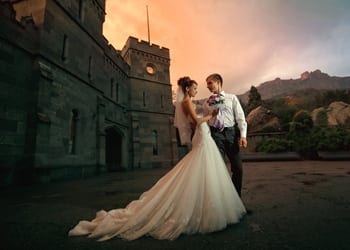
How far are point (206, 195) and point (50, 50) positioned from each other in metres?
9.13

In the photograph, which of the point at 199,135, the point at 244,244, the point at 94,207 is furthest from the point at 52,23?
the point at 244,244

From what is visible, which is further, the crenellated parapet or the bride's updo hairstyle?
the crenellated parapet

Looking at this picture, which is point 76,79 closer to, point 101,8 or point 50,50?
point 50,50

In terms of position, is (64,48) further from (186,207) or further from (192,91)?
(186,207)

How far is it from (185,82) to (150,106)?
15417 millimetres

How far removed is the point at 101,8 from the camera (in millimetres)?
12773

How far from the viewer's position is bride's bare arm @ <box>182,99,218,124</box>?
275cm

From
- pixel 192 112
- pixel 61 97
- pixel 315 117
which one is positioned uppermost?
pixel 315 117

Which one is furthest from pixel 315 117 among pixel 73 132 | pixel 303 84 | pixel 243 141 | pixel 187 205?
pixel 303 84

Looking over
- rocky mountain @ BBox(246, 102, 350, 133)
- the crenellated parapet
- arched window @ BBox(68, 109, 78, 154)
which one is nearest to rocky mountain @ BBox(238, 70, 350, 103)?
rocky mountain @ BBox(246, 102, 350, 133)

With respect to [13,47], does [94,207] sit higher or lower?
lower

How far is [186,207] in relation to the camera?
226 centimetres

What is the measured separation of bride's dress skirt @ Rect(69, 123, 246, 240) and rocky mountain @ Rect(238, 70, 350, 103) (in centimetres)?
10007

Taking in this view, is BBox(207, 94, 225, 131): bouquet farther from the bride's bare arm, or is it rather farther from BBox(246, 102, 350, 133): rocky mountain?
BBox(246, 102, 350, 133): rocky mountain
